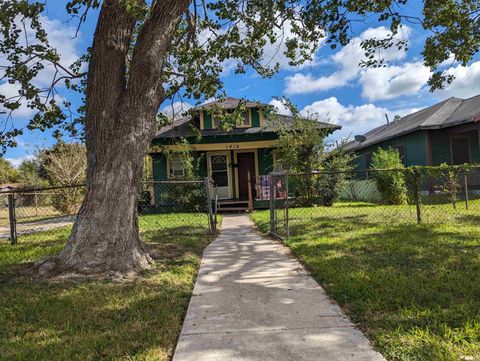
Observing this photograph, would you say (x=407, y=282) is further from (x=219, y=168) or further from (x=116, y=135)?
(x=219, y=168)

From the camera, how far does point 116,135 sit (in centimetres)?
545

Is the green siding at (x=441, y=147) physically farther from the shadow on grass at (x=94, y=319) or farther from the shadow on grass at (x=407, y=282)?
the shadow on grass at (x=94, y=319)

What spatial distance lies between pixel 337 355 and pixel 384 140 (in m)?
20.5

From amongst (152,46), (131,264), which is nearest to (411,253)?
(131,264)

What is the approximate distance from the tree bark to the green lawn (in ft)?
8.81

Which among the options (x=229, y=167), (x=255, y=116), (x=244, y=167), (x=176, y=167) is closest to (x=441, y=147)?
(x=255, y=116)

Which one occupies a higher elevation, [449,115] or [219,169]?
[449,115]

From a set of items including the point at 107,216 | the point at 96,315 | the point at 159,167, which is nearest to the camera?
the point at 96,315

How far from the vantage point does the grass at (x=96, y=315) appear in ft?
9.95

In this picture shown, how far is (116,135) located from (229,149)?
11267mm

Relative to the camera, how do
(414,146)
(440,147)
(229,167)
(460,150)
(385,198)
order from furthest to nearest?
(414,146), (460,150), (440,147), (229,167), (385,198)

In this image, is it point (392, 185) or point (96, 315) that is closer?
point (96, 315)

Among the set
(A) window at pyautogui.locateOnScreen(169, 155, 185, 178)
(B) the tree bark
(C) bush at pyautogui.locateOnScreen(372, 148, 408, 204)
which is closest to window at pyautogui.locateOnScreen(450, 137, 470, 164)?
(C) bush at pyautogui.locateOnScreen(372, 148, 408, 204)

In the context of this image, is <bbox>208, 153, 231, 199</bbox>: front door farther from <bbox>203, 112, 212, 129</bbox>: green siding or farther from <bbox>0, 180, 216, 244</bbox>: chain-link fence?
<bbox>0, 180, 216, 244</bbox>: chain-link fence
